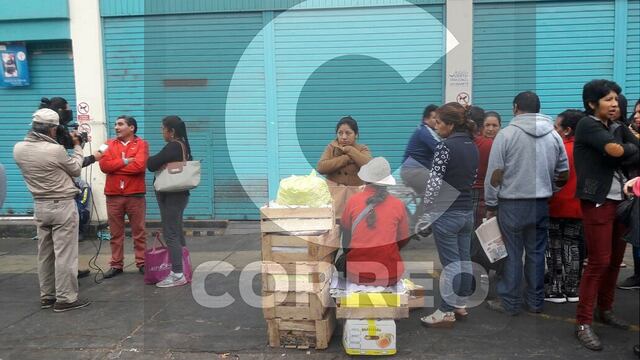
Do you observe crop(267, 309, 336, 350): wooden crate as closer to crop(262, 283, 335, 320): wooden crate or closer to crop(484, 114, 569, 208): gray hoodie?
crop(262, 283, 335, 320): wooden crate

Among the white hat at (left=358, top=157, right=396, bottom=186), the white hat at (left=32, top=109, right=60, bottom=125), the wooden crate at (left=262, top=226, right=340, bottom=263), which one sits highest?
the white hat at (left=32, top=109, right=60, bottom=125)

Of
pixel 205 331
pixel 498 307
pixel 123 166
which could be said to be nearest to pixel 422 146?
pixel 498 307

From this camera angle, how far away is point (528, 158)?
4.65 meters

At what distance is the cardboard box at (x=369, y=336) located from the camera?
3.98 m

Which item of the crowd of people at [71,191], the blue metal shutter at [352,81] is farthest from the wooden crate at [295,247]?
the blue metal shutter at [352,81]

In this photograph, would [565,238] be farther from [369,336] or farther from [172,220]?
[172,220]

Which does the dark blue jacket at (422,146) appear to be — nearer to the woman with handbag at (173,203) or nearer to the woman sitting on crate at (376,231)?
the woman sitting on crate at (376,231)

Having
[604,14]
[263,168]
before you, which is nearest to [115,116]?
[263,168]

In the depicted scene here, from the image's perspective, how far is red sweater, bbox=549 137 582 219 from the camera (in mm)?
4863

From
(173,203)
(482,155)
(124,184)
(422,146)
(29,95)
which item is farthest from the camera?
(29,95)

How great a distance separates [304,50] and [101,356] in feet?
20.2

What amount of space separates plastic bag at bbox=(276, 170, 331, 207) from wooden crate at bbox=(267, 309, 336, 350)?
2.95 ft

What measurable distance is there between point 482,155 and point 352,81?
13.0 feet

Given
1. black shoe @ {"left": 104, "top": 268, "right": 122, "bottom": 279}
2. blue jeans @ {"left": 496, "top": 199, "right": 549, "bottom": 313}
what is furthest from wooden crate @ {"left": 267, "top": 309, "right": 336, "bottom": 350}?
black shoe @ {"left": 104, "top": 268, "right": 122, "bottom": 279}
